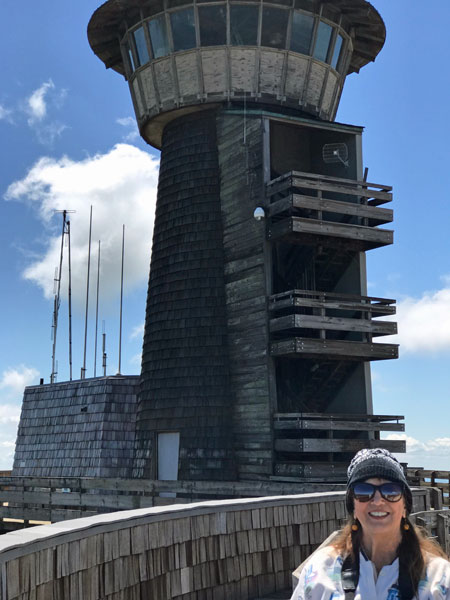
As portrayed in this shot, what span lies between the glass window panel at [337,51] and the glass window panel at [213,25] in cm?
424

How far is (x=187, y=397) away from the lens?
81.8 ft

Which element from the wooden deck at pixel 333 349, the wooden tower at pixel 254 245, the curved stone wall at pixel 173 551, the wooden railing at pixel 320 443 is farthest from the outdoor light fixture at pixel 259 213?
the curved stone wall at pixel 173 551

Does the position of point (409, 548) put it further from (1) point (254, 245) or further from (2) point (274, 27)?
(2) point (274, 27)

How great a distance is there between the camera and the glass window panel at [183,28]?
26.5 metres

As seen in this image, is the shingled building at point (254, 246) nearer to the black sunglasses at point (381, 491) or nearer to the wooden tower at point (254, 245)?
the wooden tower at point (254, 245)

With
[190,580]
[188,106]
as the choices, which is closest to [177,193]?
[188,106]

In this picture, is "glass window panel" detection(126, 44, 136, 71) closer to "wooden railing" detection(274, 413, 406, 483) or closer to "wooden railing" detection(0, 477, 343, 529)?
"wooden railing" detection(274, 413, 406, 483)

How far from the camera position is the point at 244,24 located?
26359 millimetres

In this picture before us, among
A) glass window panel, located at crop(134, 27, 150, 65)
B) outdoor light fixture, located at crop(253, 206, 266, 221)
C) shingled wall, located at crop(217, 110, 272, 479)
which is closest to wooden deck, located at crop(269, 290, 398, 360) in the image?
shingled wall, located at crop(217, 110, 272, 479)

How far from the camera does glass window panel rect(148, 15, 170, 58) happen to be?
27078mm

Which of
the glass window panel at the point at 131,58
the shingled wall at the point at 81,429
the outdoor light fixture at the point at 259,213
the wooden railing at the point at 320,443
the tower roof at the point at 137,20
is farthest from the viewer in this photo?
the shingled wall at the point at 81,429

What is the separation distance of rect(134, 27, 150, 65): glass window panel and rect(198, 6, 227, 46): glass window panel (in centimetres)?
245

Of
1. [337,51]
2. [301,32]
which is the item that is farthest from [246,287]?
[337,51]

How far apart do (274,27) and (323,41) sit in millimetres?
2079
